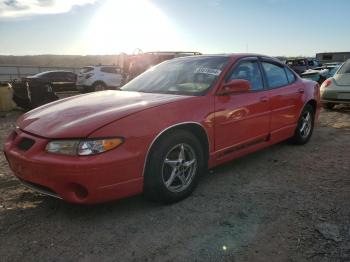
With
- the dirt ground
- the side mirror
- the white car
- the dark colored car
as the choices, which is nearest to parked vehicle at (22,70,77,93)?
the dark colored car

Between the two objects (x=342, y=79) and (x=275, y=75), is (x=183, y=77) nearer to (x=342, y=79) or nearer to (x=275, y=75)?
(x=275, y=75)

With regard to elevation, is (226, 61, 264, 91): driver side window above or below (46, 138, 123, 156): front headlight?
above

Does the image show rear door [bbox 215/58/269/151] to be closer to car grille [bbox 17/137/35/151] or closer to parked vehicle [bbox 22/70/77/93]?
car grille [bbox 17/137/35/151]

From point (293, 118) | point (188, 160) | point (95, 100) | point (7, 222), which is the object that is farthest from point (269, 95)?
point (7, 222)

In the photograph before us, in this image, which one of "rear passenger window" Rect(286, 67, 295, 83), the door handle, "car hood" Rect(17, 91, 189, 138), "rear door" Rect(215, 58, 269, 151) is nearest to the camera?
"car hood" Rect(17, 91, 189, 138)

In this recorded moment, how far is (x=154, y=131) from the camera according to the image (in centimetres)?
339

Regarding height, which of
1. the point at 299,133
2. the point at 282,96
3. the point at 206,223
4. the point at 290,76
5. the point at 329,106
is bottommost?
the point at 329,106

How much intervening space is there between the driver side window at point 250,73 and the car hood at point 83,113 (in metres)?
0.98

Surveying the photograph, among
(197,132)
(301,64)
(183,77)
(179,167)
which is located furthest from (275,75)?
(301,64)

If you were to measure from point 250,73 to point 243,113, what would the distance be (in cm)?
71

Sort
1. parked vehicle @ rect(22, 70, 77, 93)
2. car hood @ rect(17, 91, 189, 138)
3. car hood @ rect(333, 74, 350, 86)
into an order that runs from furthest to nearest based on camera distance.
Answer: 1. parked vehicle @ rect(22, 70, 77, 93)
2. car hood @ rect(333, 74, 350, 86)
3. car hood @ rect(17, 91, 189, 138)

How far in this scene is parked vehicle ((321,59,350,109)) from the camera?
9.73 meters

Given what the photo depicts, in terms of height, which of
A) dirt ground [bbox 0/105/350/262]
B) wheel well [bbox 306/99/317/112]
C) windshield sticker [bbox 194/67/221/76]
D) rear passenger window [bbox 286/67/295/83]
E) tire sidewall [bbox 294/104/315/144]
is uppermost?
windshield sticker [bbox 194/67/221/76]

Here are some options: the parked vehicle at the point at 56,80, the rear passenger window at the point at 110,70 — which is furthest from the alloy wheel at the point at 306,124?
the rear passenger window at the point at 110,70
